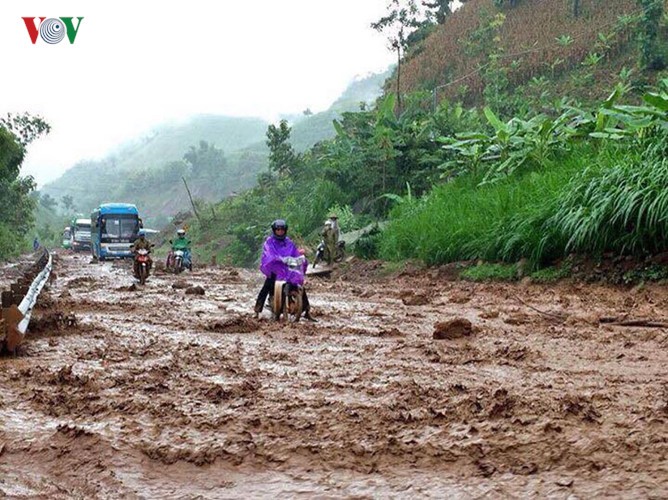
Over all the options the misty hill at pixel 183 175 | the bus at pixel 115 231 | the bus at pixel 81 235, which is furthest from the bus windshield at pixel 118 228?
the misty hill at pixel 183 175

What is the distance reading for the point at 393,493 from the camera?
2.59 meters

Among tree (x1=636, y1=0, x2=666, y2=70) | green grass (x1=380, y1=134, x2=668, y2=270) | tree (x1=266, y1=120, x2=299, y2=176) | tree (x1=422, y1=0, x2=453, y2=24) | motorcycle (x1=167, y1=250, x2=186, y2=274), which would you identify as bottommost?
motorcycle (x1=167, y1=250, x2=186, y2=274)

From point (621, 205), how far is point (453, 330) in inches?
148

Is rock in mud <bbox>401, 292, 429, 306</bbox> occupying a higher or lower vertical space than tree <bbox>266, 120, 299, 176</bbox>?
lower

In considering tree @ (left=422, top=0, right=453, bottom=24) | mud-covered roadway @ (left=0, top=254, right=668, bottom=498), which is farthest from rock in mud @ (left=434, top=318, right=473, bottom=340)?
tree @ (left=422, top=0, right=453, bottom=24)

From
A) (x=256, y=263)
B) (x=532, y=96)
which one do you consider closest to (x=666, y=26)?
(x=532, y=96)

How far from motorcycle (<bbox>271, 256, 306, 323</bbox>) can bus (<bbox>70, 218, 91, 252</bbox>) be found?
115 feet

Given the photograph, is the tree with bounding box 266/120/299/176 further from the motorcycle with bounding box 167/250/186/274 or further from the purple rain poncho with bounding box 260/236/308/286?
the purple rain poncho with bounding box 260/236/308/286

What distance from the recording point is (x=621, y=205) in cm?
860

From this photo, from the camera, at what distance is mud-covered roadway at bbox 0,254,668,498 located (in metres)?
2.71

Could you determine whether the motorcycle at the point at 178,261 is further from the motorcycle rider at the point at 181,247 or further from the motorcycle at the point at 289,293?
the motorcycle at the point at 289,293

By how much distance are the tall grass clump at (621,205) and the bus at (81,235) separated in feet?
115

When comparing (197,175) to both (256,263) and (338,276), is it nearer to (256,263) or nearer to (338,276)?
(256,263)

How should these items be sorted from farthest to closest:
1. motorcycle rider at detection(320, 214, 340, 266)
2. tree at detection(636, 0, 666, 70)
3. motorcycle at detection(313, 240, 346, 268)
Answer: tree at detection(636, 0, 666, 70), motorcycle at detection(313, 240, 346, 268), motorcycle rider at detection(320, 214, 340, 266)
